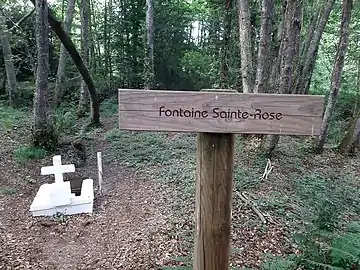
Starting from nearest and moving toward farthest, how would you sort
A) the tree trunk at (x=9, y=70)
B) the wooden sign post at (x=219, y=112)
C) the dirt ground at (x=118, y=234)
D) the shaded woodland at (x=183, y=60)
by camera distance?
1. the wooden sign post at (x=219, y=112)
2. the dirt ground at (x=118, y=234)
3. the shaded woodland at (x=183, y=60)
4. the tree trunk at (x=9, y=70)

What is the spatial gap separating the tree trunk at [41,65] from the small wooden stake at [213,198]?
678cm

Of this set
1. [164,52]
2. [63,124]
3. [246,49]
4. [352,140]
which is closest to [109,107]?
[164,52]

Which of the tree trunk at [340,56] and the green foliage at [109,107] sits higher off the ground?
the tree trunk at [340,56]

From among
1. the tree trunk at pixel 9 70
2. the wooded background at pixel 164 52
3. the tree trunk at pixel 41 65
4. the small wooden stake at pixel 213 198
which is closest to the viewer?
the small wooden stake at pixel 213 198

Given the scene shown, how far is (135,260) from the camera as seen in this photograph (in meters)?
4.19

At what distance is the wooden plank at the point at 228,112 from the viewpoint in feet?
6.41

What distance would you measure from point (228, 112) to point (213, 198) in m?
0.59

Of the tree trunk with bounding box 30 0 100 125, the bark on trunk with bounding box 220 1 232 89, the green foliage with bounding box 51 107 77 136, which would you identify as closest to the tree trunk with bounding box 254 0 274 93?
the bark on trunk with bounding box 220 1 232 89

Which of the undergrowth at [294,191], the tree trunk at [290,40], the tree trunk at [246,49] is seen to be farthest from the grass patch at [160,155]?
the tree trunk at [290,40]

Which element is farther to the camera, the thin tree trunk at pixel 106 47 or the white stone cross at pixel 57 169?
the thin tree trunk at pixel 106 47

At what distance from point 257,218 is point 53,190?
3.25 metres

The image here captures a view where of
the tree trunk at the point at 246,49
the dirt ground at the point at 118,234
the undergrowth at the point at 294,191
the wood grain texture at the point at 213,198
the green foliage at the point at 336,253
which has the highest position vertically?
the tree trunk at the point at 246,49

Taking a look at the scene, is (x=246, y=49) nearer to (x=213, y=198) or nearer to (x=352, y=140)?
(x=352, y=140)

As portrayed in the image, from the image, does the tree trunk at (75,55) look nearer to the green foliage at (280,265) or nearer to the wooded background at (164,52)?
the wooded background at (164,52)
